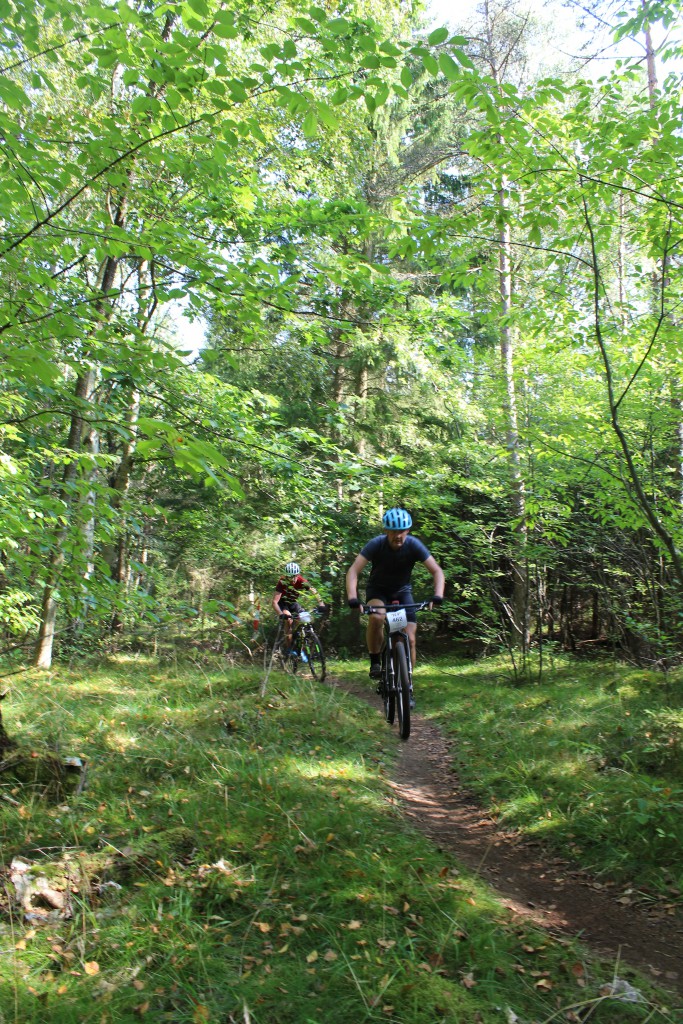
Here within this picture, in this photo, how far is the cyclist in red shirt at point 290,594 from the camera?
9049mm

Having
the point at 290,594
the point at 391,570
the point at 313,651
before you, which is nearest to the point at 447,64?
the point at 391,570

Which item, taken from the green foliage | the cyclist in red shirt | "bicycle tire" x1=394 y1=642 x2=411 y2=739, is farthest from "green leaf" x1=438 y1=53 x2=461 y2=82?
the cyclist in red shirt

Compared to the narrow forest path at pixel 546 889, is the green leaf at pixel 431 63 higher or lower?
higher

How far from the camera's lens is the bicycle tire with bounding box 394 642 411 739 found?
611 cm

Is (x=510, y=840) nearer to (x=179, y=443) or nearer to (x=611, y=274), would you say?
(x=179, y=443)

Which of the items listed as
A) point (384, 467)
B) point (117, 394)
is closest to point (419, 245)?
point (384, 467)

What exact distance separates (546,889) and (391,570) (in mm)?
3251

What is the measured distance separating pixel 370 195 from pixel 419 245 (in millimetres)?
12681

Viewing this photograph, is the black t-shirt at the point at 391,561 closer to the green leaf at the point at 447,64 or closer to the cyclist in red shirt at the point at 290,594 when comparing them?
the cyclist in red shirt at the point at 290,594

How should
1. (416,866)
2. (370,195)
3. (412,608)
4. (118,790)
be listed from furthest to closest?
(370,195), (412,608), (118,790), (416,866)

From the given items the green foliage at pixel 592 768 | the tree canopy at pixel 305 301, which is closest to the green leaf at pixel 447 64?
the tree canopy at pixel 305 301

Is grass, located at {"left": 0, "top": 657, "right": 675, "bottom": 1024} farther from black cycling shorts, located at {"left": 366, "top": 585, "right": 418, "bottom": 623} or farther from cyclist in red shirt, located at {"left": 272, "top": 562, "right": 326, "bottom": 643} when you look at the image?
cyclist in red shirt, located at {"left": 272, "top": 562, "right": 326, "bottom": 643}

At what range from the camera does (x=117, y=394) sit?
6.85 meters

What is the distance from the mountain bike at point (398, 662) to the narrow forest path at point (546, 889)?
64 centimetres
